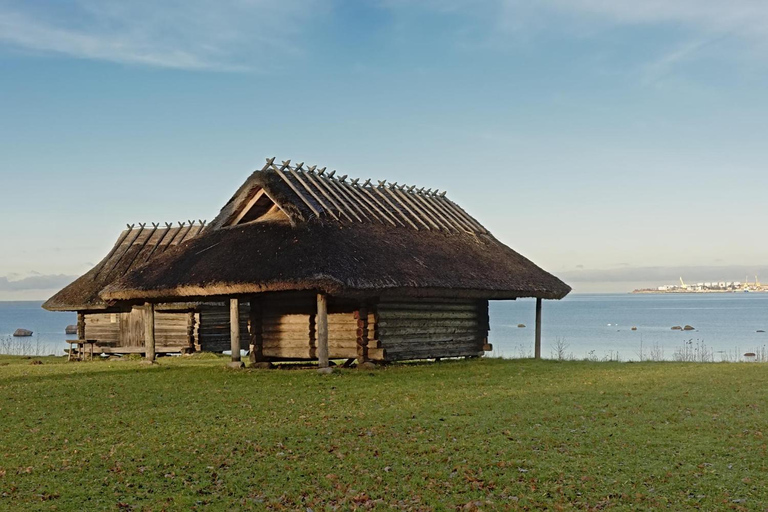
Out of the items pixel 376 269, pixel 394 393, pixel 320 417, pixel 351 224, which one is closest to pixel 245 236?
pixel 351 224

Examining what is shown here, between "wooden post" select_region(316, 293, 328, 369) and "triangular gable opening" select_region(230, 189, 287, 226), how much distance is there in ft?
12.7

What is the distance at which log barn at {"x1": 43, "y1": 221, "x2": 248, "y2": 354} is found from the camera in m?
32.0

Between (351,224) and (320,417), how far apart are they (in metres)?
9.36

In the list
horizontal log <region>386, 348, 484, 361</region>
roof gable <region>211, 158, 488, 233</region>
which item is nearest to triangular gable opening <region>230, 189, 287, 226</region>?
roof gable <region>211, 158, 488, 233</region>

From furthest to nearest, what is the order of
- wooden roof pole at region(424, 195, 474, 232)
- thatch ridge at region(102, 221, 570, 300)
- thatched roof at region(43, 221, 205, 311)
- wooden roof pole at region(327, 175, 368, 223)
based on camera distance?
thatched roof at region(43, 221, 205, 311), wooden roof pole at region(424, 195, 474, 232), wooden roof pole at region(327, 175, 368, 223), thatch ridge at region(102, 221, 570, 300)

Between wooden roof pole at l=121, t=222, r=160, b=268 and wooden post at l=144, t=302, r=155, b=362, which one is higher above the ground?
wooden roof pole at l=121, t=222, r=160, b=268

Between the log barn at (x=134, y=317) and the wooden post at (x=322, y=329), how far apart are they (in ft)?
42.0

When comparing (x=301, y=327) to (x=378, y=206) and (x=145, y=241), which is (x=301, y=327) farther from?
(x=145, y=241)

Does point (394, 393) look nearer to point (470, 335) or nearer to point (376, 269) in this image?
point (376, 269)

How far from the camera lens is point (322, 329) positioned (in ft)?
65.2

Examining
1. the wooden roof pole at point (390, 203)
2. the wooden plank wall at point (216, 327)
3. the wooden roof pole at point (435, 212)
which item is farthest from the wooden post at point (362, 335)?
the wooden plank wall at point (216, 327)

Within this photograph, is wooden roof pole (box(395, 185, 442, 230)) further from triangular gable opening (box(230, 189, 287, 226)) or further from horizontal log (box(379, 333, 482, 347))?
triangular gable opening (box(230, 189, 287, 226))

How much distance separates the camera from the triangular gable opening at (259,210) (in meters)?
23.0

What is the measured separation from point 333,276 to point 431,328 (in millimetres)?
6163
